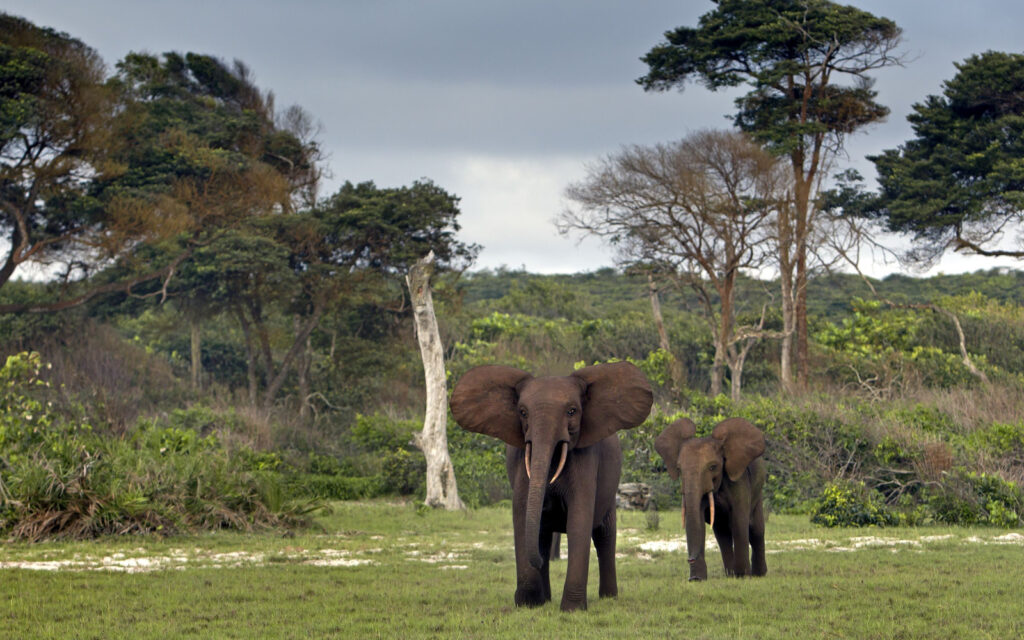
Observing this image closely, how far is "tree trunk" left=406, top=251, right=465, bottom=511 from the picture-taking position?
21.3m

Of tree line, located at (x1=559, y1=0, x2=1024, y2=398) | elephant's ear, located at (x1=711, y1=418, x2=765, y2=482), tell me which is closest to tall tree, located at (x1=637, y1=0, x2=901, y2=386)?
tree line, located at (x1=559, y1=0, x2=1024, y2=398)

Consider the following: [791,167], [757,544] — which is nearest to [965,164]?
[791,167]

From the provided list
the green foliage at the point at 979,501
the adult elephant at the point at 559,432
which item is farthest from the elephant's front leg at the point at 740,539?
the green foliage at the point at 979,501

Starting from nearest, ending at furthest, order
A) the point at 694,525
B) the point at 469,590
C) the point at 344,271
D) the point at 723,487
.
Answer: the point at 694,525 < the point at 469,590 < the point at 723,487 < the point at 344,271

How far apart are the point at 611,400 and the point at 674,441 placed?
93.6 inches

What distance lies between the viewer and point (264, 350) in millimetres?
39438

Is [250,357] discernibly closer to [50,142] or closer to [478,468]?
[50,142]

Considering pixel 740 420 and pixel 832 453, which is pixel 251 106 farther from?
pixel 740 420

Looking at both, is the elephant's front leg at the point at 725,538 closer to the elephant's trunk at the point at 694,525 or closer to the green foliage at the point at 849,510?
the elephant's trunk at the point at 694,525

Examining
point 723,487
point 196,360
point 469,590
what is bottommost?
point 469,590

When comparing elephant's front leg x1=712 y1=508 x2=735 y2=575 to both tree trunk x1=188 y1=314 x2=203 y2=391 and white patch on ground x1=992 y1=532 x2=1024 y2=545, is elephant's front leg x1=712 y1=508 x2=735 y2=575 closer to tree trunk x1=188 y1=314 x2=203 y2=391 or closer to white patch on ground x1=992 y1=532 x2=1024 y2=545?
white patch on ground x1=992 y1=532 x2=1024 y2=545

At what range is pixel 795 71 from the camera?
34812 millimetres

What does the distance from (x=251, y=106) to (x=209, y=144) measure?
5320 mm

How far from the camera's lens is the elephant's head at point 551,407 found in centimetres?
815
